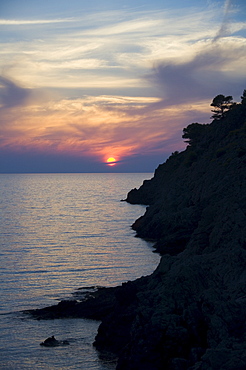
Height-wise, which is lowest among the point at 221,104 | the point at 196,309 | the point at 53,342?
the point at 53,342

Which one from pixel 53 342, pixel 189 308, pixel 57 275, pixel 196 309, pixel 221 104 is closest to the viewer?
pixel 196 309

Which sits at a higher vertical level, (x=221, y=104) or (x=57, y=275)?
(x=221, y=104)

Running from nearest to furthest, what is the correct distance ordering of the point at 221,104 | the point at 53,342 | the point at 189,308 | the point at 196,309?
1. the point at 196,309
2. the point at 189,308
3. the point at 53,342
4. the point at 221,104

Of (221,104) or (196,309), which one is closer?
(196,309)

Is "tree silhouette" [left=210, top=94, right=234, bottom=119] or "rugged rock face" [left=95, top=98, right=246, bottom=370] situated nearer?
"rugged rock face" [left=95, top=98, right=246, bottom=370]

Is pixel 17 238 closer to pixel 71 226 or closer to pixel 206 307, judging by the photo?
pixel 71 226

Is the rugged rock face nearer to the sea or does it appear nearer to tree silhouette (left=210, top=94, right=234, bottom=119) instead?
the sea

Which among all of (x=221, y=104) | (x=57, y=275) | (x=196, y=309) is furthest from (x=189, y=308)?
(x=221, y=104)

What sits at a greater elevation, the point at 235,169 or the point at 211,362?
the point at 235,169

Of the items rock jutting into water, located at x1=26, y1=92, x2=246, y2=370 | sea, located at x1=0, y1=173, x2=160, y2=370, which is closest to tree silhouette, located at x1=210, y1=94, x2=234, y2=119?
sea, located at x1=0, y1=173, x2=160, y2=370

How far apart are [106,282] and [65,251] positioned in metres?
17.3

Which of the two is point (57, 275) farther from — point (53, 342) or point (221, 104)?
point (221, 104)

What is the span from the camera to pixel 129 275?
40.2 m

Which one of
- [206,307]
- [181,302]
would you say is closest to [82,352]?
[181,302]
